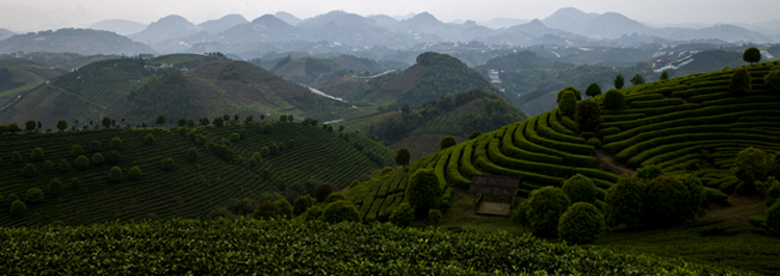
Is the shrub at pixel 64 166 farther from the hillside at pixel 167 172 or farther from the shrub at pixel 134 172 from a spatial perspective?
the shrub at pixel 134 172

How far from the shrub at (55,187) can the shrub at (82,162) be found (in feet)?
20.3

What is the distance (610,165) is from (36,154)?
8023cm

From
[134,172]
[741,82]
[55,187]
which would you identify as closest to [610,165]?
[741,82]

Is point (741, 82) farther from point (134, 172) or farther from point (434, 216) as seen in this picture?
point (134, 172)

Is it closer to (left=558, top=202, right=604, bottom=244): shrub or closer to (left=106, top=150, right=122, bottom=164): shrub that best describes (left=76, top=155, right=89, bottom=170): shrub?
(left=106, top=150, right=122, bottom=164): shrub

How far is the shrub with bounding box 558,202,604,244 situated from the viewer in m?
23.9

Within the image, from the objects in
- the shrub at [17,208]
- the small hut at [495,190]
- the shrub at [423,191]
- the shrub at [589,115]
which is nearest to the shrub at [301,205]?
the shrub at [423,191]

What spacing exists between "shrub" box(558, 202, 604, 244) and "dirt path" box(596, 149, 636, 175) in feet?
49.1

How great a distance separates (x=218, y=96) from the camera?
579 ft

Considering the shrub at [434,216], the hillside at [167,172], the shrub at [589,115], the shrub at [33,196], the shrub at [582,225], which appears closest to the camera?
the shrub at [582,225]

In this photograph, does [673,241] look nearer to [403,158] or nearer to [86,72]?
[403,158]

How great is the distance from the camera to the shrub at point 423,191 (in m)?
35.3

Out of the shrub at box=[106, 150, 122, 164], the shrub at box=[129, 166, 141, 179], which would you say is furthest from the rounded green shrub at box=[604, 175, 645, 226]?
the shrub at box=[106, 150, 122, 164]

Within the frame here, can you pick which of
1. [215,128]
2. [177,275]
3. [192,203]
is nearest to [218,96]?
[215,128]
